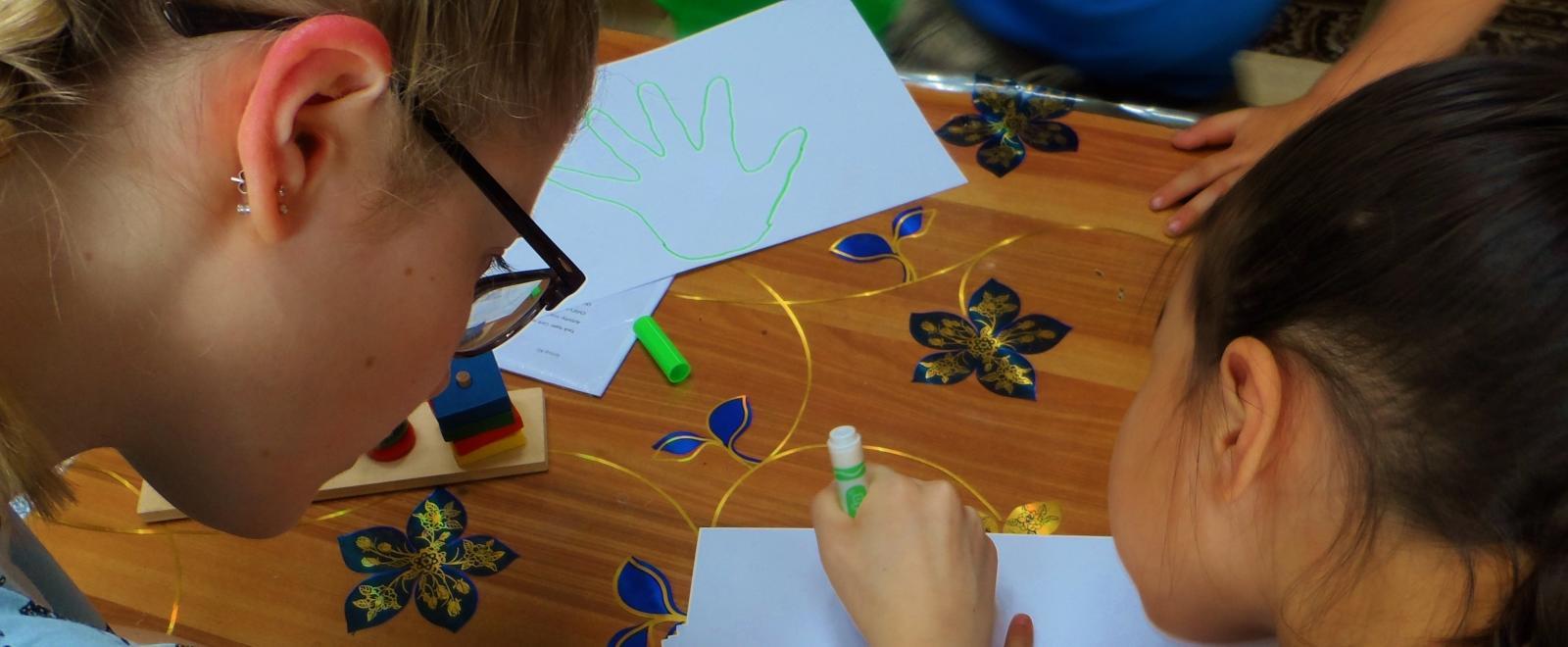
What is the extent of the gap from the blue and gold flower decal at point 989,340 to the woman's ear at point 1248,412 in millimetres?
199

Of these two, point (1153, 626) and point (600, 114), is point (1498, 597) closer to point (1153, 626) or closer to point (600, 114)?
point (1153, 626)

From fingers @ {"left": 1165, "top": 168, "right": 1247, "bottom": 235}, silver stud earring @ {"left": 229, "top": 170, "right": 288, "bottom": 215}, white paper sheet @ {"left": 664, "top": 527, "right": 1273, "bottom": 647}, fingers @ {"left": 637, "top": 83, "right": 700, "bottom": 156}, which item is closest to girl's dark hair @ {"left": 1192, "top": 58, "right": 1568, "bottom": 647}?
white paper sheet @ {"left": 664, "top": 527, "right": 1273, "bottom": 647}

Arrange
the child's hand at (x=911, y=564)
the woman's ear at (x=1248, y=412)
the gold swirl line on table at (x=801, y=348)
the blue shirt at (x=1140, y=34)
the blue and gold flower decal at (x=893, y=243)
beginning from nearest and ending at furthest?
the woman's ear at (x=1248, y=412), the child's hand at (x=911, y=564), the gold swirl line on table at (x=801, y=348), the blue and gold flower decal at (x=893, y=243), the blue shirt at (x=1140, y=34)

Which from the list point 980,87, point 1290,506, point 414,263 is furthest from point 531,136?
point 980,87

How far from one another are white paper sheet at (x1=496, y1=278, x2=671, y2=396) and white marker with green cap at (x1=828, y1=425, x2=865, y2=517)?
188mm

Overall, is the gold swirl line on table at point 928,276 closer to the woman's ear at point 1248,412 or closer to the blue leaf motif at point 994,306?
the blue leaf motif at point 994,306

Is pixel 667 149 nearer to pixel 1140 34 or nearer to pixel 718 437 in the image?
pixel 718 437

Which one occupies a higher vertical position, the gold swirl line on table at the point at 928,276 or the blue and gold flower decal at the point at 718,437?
the gold swirl line on table at the point at 928,276

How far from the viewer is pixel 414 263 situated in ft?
1.55

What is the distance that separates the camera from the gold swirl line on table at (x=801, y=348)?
700 mm

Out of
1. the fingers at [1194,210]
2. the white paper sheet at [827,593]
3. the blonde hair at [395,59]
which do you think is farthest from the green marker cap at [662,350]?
the fingers at [1194,210]

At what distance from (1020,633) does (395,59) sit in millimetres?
442

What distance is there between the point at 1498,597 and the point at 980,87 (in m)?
0.58

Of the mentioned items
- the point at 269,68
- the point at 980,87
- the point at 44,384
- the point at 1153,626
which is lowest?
the point at 1153,626
